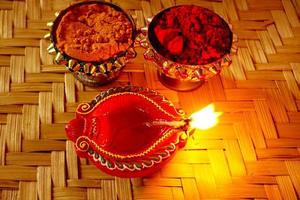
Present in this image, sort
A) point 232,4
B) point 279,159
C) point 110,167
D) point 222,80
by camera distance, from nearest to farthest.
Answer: point 110,167, point 279,159, point 222,80, point 232,4

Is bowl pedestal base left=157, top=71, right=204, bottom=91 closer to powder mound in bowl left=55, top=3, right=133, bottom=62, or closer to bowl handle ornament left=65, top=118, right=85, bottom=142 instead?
powder mound in bowl left=55, top=3, right=133, bottom=62

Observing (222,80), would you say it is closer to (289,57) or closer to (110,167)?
(289,57)

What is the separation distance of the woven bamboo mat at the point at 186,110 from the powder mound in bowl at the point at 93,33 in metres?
Result: 0.12

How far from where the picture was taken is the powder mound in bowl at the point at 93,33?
935 millimetres

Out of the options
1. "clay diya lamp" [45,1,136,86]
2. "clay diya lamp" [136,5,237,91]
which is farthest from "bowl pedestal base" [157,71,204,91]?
"clay diya lamp" [45,1,136,86]

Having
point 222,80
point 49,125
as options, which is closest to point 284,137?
point 222,80

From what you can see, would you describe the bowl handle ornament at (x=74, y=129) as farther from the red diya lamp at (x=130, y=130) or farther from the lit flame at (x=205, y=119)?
the lit flame at (x=205, y=119)

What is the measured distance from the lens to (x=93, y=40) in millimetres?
954

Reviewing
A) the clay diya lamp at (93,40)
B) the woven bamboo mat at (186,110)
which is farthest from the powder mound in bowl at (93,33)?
the woven bamboo mat at (186,110)

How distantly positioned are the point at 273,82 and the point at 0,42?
2.26 ft

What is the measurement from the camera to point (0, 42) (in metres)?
1.06

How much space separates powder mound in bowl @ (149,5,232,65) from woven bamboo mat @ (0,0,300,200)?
0.38ft

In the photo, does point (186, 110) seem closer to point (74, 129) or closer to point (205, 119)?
point (205, 119)

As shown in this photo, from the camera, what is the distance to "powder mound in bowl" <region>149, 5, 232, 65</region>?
0.95 m
